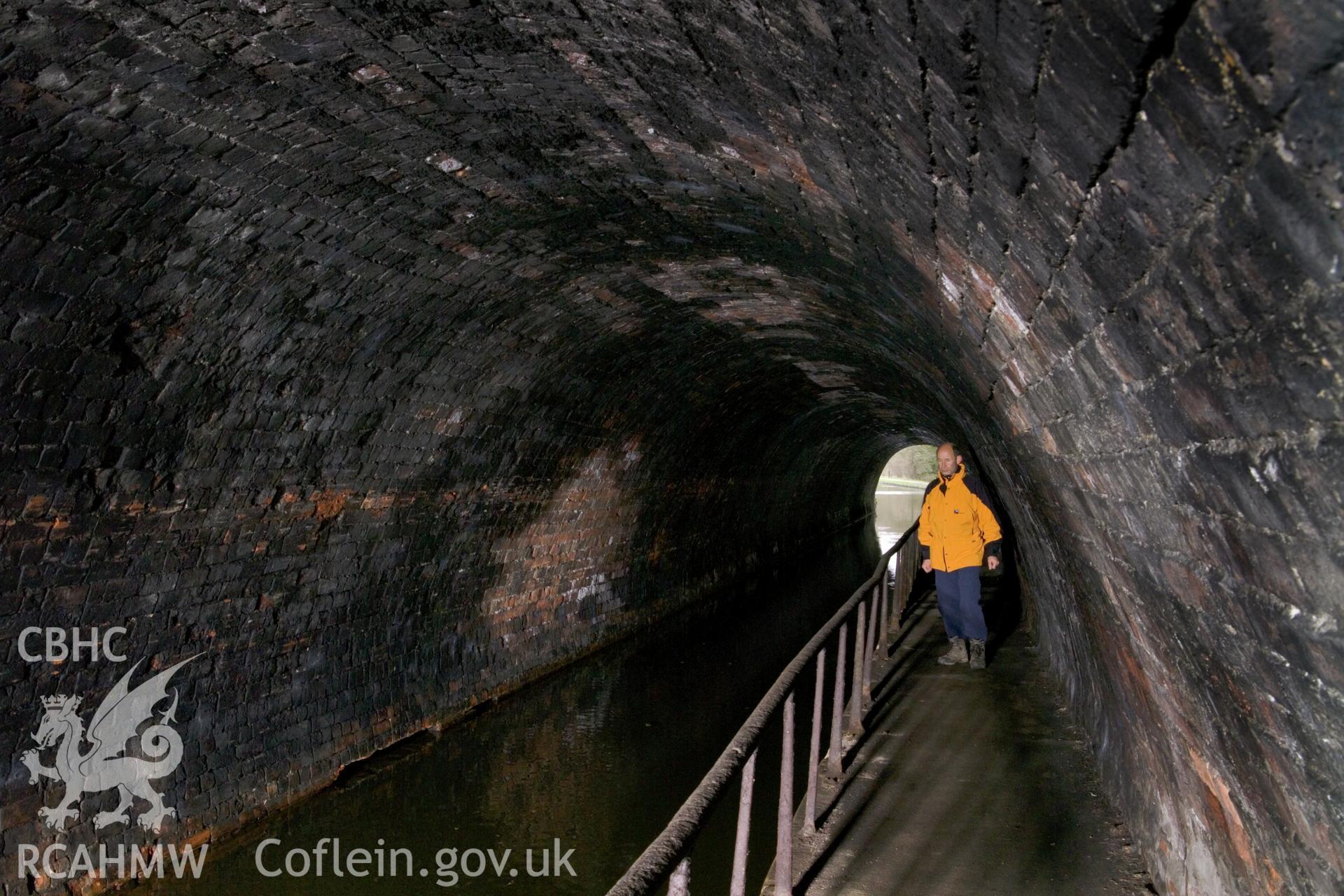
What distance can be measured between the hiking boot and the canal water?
124 cm

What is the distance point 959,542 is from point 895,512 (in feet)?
102

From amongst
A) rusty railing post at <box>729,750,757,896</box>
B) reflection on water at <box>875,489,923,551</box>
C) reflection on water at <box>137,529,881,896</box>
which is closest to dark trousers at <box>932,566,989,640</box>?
reflection on water at <box>137,529,881,896</box>

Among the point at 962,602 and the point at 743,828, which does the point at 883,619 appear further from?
the point at 743,828

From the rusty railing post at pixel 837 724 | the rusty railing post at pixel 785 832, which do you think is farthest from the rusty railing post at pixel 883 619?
→ the rusty railing post at pixel 785 832

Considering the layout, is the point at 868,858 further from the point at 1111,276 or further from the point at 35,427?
the point at 35,427

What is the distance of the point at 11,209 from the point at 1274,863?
469 centimetres

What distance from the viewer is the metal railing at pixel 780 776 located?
2000 mm

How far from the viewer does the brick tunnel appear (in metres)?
1.59

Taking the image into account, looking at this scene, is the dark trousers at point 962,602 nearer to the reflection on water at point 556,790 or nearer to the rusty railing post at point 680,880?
the reflection on water at point 556,790

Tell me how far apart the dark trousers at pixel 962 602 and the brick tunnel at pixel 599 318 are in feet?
1.72

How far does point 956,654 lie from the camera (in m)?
7.61

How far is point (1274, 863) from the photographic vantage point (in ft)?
7.80

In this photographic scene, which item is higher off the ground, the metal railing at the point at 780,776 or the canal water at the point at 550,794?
the metal railing at the point at 780,776

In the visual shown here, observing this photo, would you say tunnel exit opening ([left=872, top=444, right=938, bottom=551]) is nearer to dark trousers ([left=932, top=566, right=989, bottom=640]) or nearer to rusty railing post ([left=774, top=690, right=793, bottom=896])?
dark trousers ([left=932, top=566, right=989, bottom=640])
